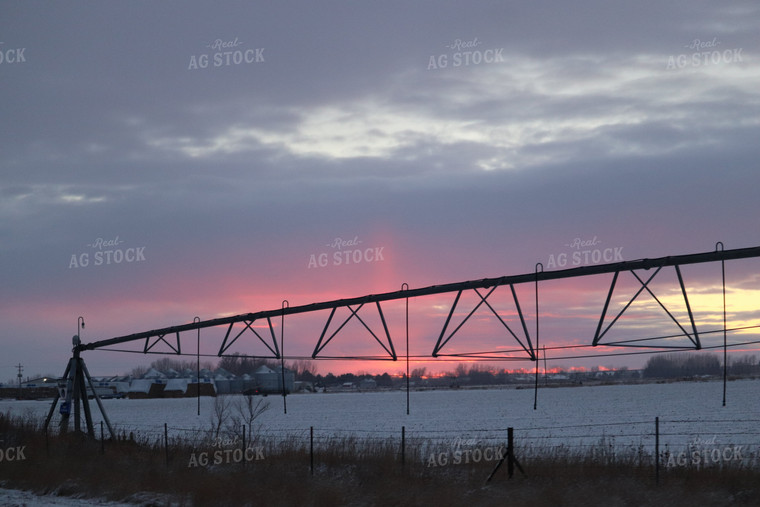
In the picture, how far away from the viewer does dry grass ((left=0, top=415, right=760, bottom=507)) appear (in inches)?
1037

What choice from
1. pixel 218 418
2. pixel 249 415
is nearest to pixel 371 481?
pixel 218 418

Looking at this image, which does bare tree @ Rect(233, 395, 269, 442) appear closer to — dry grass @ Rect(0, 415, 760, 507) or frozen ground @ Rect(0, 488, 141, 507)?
dry grass @ Rect(0, 415, 760, 507)

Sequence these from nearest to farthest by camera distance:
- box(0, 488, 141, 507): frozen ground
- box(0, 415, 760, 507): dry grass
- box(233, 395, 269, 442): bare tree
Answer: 1. box(0, 415, 760, 507): dry grass
2. box(0, 488, 141, 507): frozen ground
3. box(233, 395, 269, 442): bare tree

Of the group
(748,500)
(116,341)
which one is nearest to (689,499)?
(748,500)

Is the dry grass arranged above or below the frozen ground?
above

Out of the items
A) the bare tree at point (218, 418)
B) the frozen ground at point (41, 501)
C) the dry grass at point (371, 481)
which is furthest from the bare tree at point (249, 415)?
the frozen ground at point (41, 501)

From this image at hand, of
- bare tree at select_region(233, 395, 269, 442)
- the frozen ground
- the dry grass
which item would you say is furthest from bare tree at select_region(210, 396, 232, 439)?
the frozen ground

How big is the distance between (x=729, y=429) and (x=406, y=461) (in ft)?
212

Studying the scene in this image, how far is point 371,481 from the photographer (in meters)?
30.4

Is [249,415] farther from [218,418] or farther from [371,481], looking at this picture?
[371,481]

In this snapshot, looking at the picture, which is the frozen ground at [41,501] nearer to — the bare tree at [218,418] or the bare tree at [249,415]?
the bare tree at [249,415]

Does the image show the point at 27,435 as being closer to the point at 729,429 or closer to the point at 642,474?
the point at 642,474

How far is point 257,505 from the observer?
27469 mm

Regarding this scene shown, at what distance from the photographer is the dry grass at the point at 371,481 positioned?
26.3 metres
